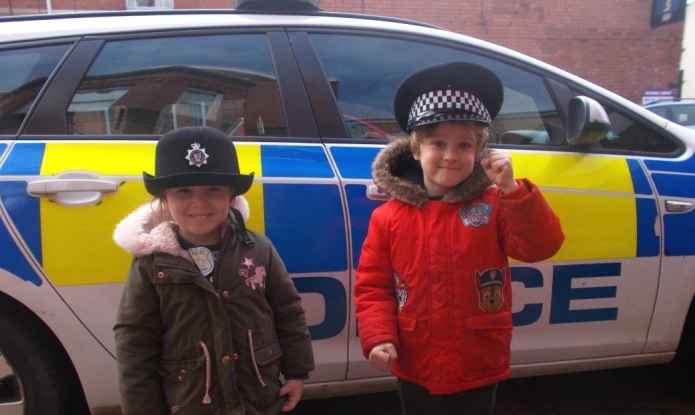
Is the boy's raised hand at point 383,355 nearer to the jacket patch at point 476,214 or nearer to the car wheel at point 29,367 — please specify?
the jacket patch at point 476,214

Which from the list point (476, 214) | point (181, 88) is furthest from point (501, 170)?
point (181, 88)

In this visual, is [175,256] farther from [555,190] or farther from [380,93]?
[555,190]

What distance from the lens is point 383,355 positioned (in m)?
1.43

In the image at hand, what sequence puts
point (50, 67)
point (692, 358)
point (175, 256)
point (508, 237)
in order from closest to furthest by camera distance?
point (175, 256) < point (508, 237) < point (50, 67) < point (692, 358)

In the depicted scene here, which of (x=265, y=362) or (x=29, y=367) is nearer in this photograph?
(x=265, y=362)

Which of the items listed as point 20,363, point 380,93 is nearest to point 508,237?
point 380,93

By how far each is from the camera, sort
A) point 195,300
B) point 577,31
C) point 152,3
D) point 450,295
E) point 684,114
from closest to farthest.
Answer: point 195,300 < point 450,295 < point 684,114 < point 152,3 < point 577,31

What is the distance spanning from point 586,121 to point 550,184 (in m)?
0.26

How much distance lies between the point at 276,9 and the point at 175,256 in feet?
4.60

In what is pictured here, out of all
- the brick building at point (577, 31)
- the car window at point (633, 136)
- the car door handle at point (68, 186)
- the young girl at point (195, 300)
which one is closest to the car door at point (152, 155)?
the car door handle at point (68, 186)

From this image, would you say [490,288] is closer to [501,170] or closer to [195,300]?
[501,170]

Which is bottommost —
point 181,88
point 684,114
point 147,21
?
point 684,114

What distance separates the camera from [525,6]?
10.9 m

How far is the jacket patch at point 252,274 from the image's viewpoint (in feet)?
4.63
